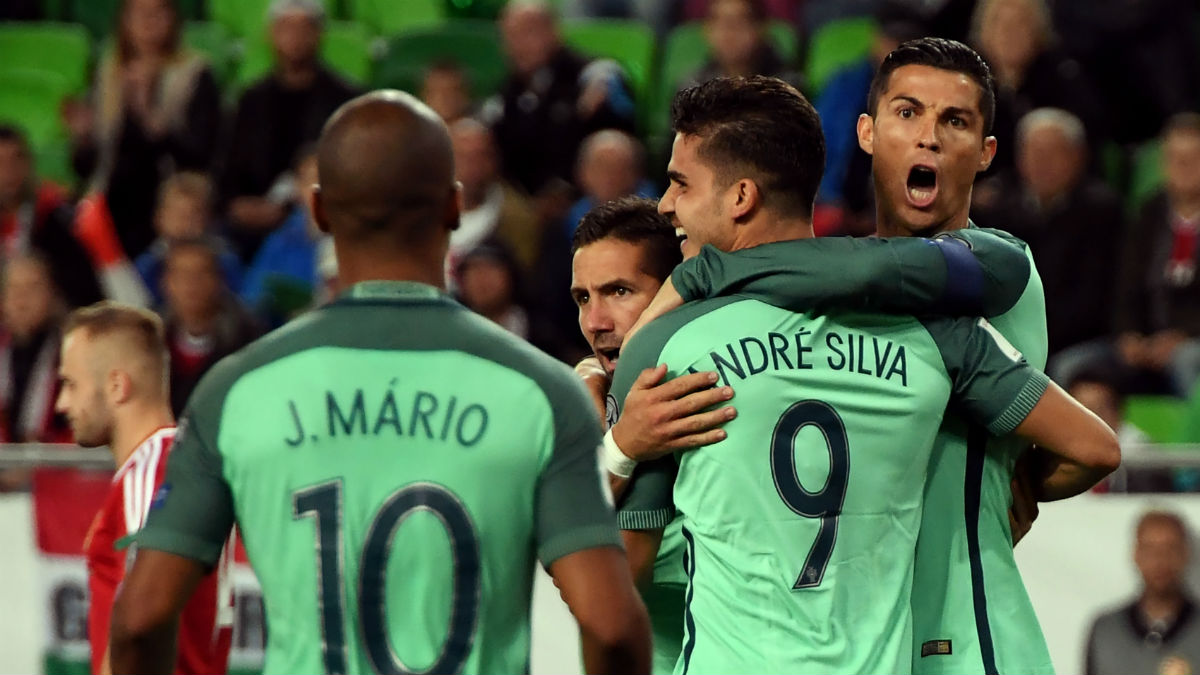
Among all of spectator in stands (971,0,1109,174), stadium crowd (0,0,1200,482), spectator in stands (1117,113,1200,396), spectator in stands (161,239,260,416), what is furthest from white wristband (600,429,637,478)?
spectator in stands (971,0,1109,174)

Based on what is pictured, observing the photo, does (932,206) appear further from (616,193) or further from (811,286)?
(616,193)

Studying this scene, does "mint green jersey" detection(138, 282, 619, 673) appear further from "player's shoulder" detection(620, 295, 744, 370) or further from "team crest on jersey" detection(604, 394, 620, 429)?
"team crest on jersey" detection(604, 394, 620, 429)

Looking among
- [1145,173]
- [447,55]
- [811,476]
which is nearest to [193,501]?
[811,476]

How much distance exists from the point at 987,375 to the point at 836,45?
6.96m

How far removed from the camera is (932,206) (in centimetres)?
347

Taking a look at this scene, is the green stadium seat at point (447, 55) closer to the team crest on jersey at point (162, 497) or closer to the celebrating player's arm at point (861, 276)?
the celebrating player's arm at point (861, 276)

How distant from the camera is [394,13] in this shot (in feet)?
35.8

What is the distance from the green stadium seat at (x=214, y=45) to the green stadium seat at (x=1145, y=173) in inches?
208

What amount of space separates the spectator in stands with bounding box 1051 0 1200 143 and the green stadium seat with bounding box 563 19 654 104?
239cm

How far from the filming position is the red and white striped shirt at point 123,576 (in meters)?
4.46

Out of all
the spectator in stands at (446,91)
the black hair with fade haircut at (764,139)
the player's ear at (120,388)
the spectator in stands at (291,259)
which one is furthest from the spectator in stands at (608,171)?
the black hair with fade haircut at (764,139)

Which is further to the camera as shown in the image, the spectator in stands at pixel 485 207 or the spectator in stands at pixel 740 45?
the spectator in stands at pixel 740 45

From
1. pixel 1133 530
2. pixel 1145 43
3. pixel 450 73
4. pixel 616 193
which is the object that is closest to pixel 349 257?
pixel 1133 530

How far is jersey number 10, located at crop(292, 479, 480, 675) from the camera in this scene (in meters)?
2.60
